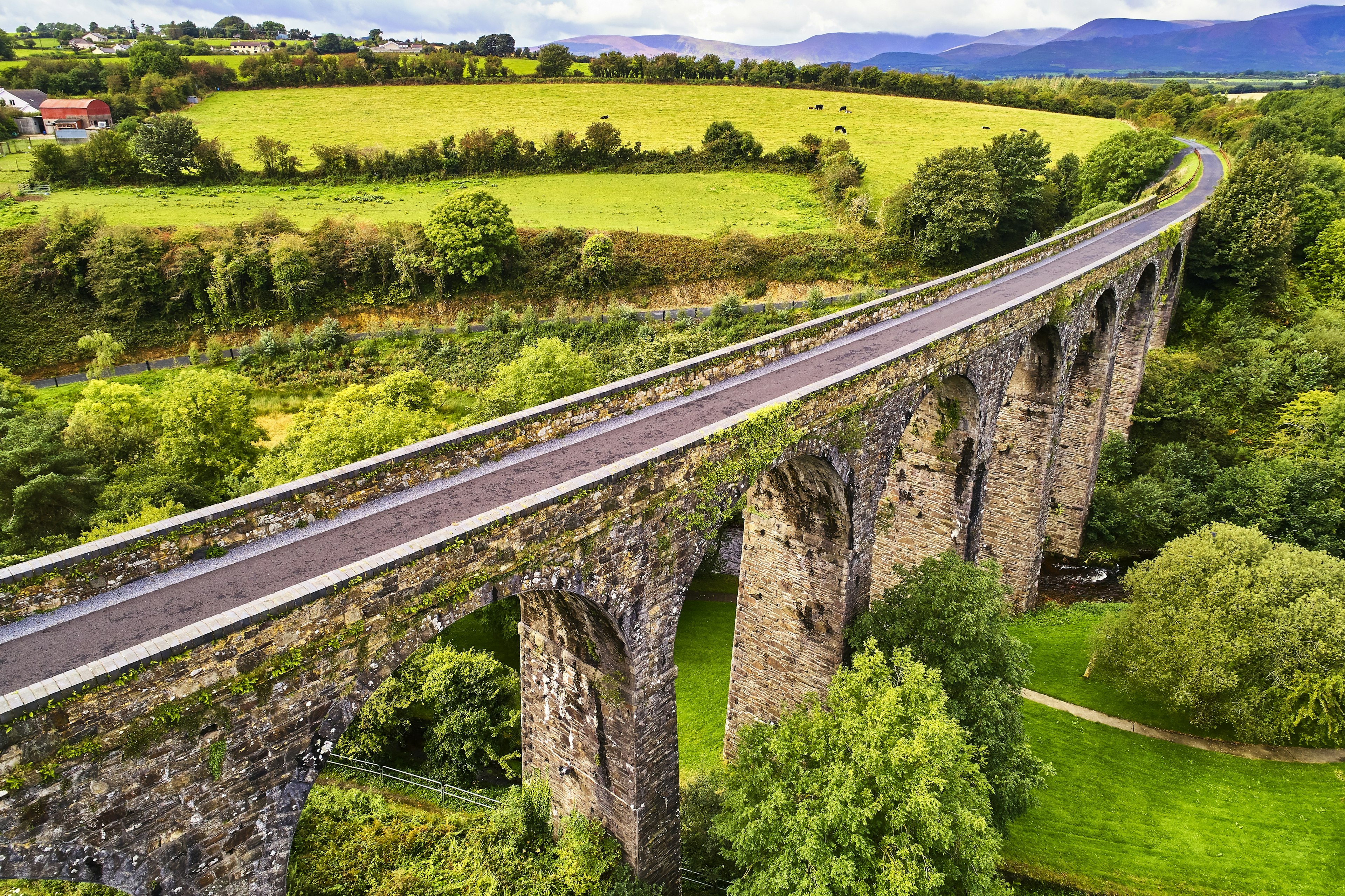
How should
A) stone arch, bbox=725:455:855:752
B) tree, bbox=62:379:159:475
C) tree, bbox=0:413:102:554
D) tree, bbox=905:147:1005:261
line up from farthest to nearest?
tree, bbox=905:147:1005:261 → tree, bbox=62:379:159:475 → tree, bbox=0:413:102:554 → stone arch, bbox=725:455:855:752

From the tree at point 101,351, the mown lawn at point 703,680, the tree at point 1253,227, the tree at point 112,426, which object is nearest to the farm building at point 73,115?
the tree at point 101,351

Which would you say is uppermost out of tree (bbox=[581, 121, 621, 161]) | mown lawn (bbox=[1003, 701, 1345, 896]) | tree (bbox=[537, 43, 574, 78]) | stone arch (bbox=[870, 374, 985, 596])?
tree (bbox=[537, 43, 574, 78])

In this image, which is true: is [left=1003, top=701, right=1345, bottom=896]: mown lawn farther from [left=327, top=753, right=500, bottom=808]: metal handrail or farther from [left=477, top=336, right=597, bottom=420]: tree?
[left=477, top=336, right=597, bottom=420]: tree

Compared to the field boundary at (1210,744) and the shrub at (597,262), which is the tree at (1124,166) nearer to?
the shrub at (597,262)

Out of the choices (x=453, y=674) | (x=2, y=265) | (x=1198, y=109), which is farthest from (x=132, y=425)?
(x=1198, y=109)

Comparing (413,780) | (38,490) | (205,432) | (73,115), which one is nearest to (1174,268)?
(413,780)

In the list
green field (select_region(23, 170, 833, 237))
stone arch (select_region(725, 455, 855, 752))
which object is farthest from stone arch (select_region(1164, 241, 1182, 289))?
stone arch (select_region(725, 455, 855, 752))

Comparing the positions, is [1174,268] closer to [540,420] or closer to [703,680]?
[703,680]
